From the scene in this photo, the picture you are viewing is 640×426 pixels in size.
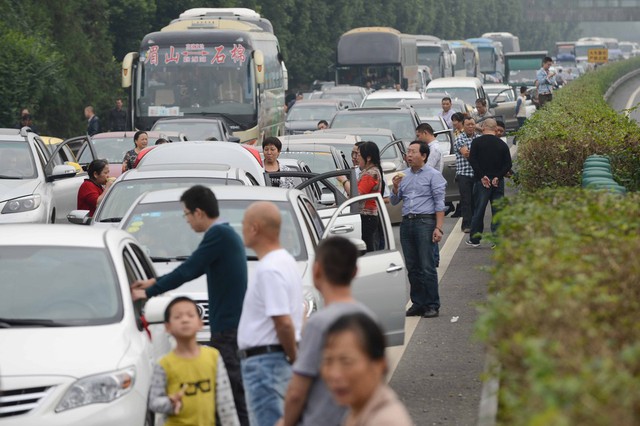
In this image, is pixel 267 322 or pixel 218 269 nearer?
pixel 267 322

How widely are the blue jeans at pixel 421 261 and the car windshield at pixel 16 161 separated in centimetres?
591

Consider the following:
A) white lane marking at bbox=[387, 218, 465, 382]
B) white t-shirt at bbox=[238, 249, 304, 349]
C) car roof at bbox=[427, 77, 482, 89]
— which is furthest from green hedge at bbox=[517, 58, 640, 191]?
car roof at bbox=[427, 77, 482, 89]

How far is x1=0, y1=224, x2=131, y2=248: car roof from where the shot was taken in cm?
890

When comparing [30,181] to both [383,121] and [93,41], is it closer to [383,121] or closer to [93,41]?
[383,121]

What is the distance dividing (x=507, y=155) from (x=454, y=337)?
568cm

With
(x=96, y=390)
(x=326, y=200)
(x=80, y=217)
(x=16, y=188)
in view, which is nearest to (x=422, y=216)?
(x=326, y=200)

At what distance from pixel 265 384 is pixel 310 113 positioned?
107ft

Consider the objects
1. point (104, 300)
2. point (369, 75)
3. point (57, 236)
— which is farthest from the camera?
point (369, 75)

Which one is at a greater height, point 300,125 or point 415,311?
point 415,311

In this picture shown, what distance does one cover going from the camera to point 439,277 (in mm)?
17344

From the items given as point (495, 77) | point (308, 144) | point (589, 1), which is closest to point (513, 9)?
point (589, 1)

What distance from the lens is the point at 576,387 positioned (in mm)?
4109

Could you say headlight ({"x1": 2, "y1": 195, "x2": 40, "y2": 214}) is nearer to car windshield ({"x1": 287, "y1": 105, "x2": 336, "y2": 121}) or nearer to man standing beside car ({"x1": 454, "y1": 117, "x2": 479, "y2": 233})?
man standing beside car ({"x1": 454, "y1": 117, "x2": 479, "y2": 233})

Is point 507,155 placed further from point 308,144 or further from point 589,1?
point 589,1
